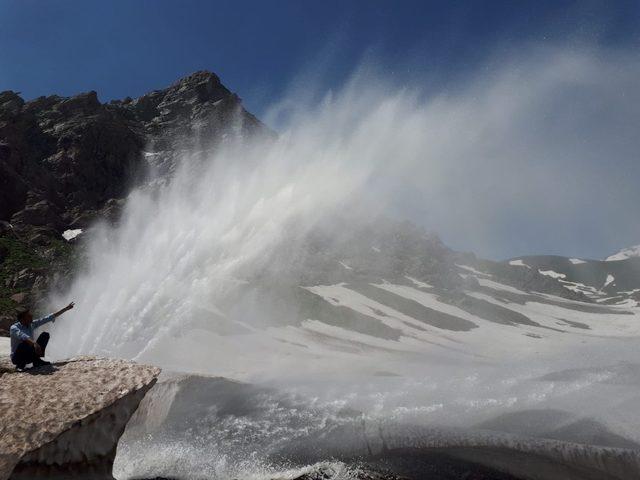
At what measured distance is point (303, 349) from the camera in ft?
203

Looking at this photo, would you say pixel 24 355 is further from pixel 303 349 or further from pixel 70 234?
pixel 70 234

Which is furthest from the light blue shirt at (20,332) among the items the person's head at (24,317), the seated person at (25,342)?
the person's head at (24,317)

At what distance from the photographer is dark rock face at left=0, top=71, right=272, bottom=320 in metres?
88.0

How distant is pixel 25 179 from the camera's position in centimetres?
10825

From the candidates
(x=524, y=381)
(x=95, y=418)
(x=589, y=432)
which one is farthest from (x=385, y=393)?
(x=95, y=418)

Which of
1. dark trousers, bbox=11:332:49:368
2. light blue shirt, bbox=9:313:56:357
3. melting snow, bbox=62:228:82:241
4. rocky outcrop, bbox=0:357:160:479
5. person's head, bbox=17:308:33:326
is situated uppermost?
person's head, bbox=17:308:33:326

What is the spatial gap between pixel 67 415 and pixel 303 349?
5245 centimetres

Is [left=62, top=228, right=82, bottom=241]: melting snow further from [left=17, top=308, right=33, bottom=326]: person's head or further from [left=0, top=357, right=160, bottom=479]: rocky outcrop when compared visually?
[left=0, top=357, right=160, bottom=479]: rocky outcrop

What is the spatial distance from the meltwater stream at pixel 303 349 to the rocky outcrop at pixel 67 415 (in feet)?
17.3

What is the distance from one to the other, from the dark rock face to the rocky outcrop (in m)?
58.5

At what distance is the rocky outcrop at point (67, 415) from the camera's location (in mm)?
10094

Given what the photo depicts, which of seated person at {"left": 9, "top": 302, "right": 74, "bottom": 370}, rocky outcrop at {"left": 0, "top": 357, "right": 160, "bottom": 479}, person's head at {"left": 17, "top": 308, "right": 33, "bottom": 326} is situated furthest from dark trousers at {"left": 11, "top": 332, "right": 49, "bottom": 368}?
person's head at {"left": 17, "top": 308, "right": 33, "bottom": 326}

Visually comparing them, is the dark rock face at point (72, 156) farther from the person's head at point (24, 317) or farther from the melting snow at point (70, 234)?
the person's head at point (24, 317)

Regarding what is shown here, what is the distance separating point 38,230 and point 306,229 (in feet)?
217
